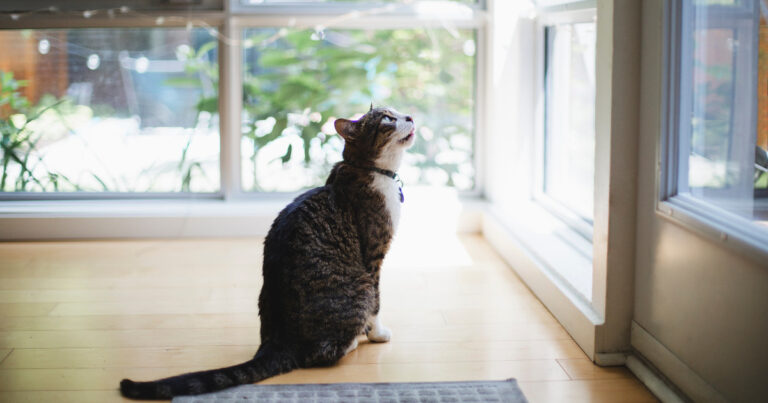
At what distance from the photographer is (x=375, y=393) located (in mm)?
2000

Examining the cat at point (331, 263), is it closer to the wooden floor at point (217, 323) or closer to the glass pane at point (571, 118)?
the wooden floor at point (217, 323)

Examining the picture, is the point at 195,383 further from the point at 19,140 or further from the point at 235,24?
the point at 19,140

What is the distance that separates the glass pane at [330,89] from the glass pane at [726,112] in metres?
2.09

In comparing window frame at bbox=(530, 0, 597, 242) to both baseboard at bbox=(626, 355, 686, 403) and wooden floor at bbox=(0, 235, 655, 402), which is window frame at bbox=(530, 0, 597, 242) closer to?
wooden floor at bbox=(0, 235, 655, 402)

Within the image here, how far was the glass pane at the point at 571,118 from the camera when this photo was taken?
2.89 m

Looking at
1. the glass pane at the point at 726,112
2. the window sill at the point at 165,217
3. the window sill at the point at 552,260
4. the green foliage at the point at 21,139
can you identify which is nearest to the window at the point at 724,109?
the glass pane at the point at 726,112

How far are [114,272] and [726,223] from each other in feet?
7.82

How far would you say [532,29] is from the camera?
353cm

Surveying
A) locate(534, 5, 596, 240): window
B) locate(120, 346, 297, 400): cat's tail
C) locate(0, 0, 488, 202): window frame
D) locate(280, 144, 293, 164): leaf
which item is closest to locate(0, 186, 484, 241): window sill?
locate(0, 0, 488, 202): window frame

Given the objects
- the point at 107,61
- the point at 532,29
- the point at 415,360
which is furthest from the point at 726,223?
the point at 107,61

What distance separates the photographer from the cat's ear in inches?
89.8

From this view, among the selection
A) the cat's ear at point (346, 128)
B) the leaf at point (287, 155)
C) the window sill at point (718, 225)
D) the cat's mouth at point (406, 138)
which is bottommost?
the window sill at point (718, 225)

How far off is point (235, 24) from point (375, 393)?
2364mm

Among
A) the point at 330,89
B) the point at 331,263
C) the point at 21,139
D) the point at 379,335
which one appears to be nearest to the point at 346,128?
the point at 331,263
